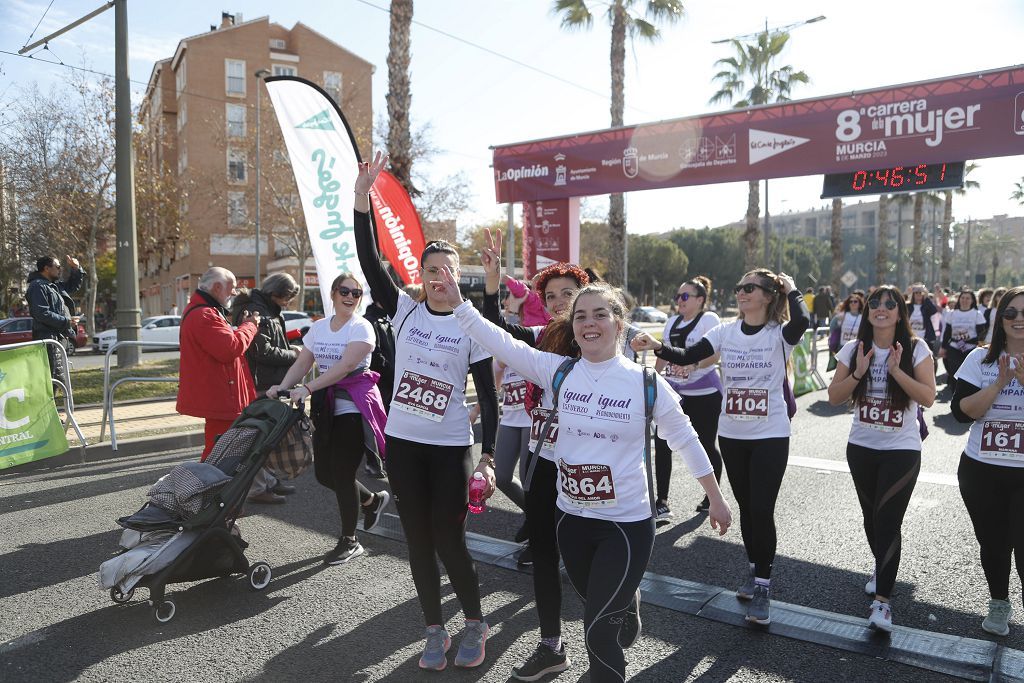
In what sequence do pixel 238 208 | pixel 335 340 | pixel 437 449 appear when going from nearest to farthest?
1. pixel 437 449
2. pixel 335 340
3. pixel 238 208

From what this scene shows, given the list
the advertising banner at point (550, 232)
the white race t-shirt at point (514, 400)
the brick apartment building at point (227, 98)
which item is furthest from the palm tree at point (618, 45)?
the brick apartment building at point (227, 98)

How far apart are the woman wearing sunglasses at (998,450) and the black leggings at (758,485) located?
95 cm

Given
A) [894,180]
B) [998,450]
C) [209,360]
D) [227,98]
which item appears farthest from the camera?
[227,98]

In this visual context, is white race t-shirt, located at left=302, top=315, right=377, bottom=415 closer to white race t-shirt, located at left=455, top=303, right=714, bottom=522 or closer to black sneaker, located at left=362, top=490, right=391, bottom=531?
black sneaker, located at left=362, top=490, right=391, bottom=531

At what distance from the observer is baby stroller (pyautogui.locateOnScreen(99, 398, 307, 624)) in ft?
13.1

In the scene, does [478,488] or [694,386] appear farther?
[694,386]

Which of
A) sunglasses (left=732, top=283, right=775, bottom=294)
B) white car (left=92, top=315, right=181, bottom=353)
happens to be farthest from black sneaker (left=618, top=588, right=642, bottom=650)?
white car (left=92, top=315, right=181, bottom=353)

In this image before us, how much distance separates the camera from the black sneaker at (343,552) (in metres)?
5.02

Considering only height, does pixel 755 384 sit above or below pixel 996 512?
above

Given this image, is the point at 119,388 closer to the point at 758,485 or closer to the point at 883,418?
the point at 758,485

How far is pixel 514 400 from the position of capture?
15.8 feet

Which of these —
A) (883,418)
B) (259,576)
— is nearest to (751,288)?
(883,418)

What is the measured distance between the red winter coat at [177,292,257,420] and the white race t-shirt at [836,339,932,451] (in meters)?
4.23

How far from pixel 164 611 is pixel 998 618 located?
443 centimetres
